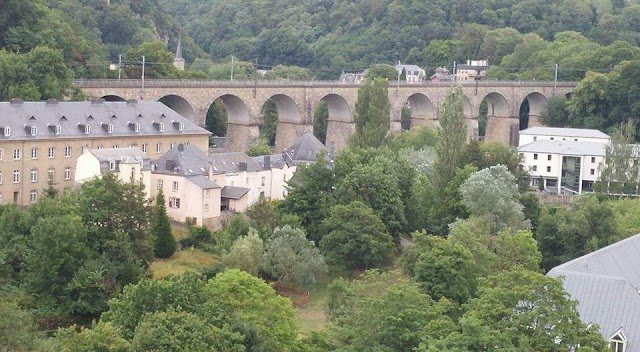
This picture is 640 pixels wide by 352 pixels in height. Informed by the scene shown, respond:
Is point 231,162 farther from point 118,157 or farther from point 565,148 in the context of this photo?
point 565,148

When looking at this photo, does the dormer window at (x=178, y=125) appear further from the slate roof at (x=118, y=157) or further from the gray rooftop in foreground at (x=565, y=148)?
the gray rooftop in foreground at (x=565, y=148)

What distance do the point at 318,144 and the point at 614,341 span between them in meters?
37.5

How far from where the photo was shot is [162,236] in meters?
52.8

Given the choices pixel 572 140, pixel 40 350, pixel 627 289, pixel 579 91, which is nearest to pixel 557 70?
pixel 579 91

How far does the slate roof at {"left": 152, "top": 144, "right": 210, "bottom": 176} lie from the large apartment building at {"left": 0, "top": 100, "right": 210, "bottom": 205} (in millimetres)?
3673

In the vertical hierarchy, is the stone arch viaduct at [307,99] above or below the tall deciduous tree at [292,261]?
above

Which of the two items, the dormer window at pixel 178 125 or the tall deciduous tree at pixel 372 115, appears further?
the tall deciduous tree at pixel 372 115

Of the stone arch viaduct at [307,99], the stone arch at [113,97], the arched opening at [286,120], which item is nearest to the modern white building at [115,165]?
the stone arch viaduct at [307,99]

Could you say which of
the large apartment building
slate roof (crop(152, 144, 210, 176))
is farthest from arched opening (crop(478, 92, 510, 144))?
slate roof (crop(152, 144, 210, 176))

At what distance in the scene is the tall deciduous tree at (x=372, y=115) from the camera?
71625mm

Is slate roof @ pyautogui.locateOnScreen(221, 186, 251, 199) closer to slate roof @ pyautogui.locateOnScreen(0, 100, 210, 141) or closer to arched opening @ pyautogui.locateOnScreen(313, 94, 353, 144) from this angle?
slate roof @ pyautogui.locateOnScreen(0, 100, 210, 141)

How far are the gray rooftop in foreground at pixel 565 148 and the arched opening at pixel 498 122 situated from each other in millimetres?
23204

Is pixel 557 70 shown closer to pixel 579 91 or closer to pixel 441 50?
pixel 579 91

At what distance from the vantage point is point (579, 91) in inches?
4139
